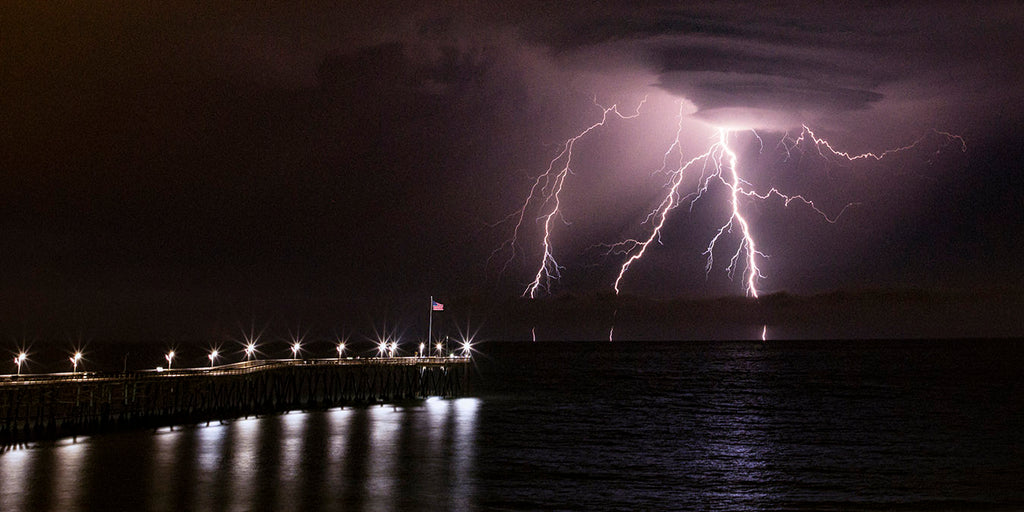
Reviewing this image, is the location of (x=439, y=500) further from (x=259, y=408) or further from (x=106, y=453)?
(x=259, y=408)

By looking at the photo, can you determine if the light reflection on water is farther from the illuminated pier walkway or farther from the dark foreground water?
the illuminated pier walkway

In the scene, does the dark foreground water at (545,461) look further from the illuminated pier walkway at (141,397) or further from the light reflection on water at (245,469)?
the illuminated pier walkway at (141,397)

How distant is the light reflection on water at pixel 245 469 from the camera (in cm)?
3034

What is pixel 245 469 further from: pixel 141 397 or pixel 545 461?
pixel 141 397

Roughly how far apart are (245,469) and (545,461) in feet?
44.7

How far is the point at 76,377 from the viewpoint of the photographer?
48.3 metres

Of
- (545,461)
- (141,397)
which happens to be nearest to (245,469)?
(545,461)

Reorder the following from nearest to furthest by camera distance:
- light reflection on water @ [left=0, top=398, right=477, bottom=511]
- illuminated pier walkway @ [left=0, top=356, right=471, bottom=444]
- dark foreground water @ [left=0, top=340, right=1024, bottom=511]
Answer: light reflection on water @ [left=0, top=398, right=477, bottom=511]
dark foreground water @ [left=0, top=340, right=1024, bottom=511]
illuminated pier walkway @ [left=0, top=356, right=471, bottom=444]

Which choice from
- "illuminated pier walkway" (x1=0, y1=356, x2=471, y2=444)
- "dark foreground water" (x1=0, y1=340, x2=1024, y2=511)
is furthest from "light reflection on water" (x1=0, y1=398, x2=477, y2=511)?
"illuminated pier walkway" (x1=0, y1=356, x2=471, y2=444)

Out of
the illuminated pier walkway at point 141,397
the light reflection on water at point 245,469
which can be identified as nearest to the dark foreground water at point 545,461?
the light reflection on water at point 245,469

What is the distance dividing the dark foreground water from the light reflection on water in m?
0.11

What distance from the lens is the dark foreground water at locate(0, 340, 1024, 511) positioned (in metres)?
31.8

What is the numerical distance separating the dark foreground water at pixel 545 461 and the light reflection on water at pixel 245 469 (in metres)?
0.11

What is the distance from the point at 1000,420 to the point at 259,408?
5252 centimetres
